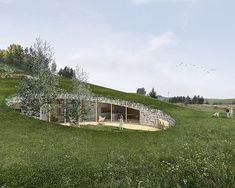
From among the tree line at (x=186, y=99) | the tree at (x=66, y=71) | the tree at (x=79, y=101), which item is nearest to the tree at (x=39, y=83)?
the tree at (x=79, y=101)

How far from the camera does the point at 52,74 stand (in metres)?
55.2

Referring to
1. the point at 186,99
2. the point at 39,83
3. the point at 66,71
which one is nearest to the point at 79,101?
the point at 39,83

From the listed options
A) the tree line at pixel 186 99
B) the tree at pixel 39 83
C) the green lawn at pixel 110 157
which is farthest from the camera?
the tree line at pixel 186 99

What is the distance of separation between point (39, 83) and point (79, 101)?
1069cm

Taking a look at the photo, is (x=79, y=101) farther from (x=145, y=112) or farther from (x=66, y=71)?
(x=66, y=71)

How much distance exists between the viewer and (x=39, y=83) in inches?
2128

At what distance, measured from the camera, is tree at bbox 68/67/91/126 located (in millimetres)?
62750

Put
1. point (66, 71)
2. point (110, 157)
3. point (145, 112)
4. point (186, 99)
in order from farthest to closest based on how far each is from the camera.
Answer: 1. point (66, 71)
2. point (186, 99)
3. point (145, 112)
4. point (110, 157)

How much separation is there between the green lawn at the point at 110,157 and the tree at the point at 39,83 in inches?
A: 378

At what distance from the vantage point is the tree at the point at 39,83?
54094 millimetres

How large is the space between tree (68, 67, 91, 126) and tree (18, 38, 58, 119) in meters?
7.02

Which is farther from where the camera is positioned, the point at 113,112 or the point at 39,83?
the point at 113,112

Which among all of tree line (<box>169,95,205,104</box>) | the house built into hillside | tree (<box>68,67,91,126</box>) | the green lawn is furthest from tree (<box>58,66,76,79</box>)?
the green lawn

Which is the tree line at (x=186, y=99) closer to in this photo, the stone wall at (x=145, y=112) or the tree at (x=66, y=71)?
the tree at (x=66, y=71)
